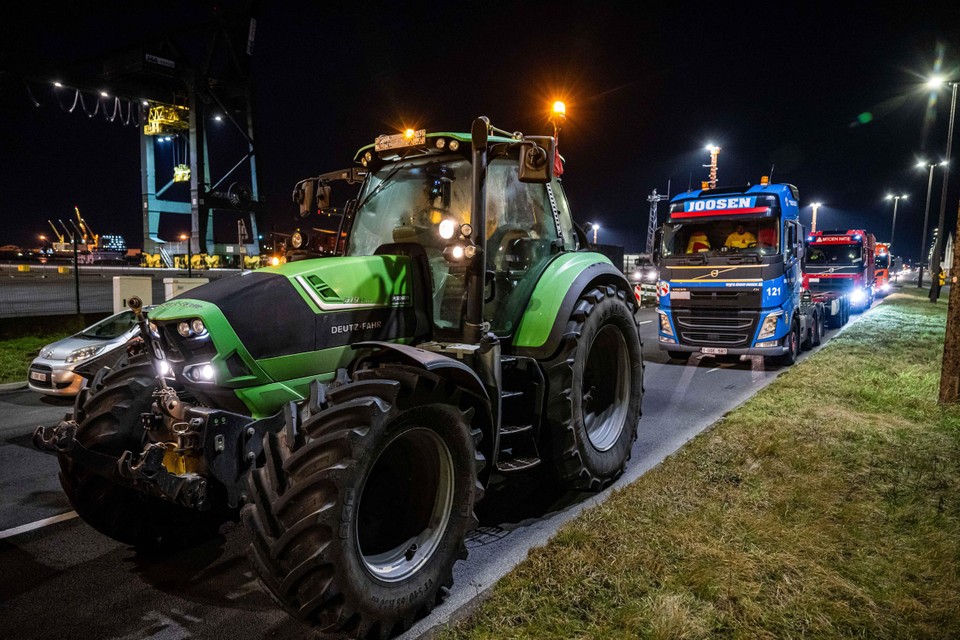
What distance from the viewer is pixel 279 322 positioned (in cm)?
334

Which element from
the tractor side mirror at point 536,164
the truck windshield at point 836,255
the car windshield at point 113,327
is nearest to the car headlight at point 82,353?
the car windshield at point 113,327

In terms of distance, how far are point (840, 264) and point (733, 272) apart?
1257cm

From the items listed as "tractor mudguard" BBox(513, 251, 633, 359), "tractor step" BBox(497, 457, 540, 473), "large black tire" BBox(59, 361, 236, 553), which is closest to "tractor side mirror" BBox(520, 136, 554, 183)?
"tractor mudguard" BBox(513, 251, 633, 359)

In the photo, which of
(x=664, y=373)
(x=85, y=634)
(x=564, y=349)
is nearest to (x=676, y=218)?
(x=664, y=373)

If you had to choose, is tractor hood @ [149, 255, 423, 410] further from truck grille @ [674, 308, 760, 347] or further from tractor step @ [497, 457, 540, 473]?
truck grille @ [674, 308, 760, 347]

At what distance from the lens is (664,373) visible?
35.9ft

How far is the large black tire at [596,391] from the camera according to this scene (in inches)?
173

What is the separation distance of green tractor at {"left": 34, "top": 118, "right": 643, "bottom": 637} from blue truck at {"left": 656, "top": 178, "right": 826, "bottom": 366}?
6.65 metres

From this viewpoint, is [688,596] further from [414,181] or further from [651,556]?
[414,181]

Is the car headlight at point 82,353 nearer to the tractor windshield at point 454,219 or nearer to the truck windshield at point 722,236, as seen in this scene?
the tractor windshield at point 454,219

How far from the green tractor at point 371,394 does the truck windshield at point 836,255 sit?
19.1 m

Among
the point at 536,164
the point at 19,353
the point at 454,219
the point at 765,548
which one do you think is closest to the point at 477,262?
the point at 454,219

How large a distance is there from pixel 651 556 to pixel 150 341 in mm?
3157

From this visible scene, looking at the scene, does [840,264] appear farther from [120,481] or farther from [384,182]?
[120,481]
